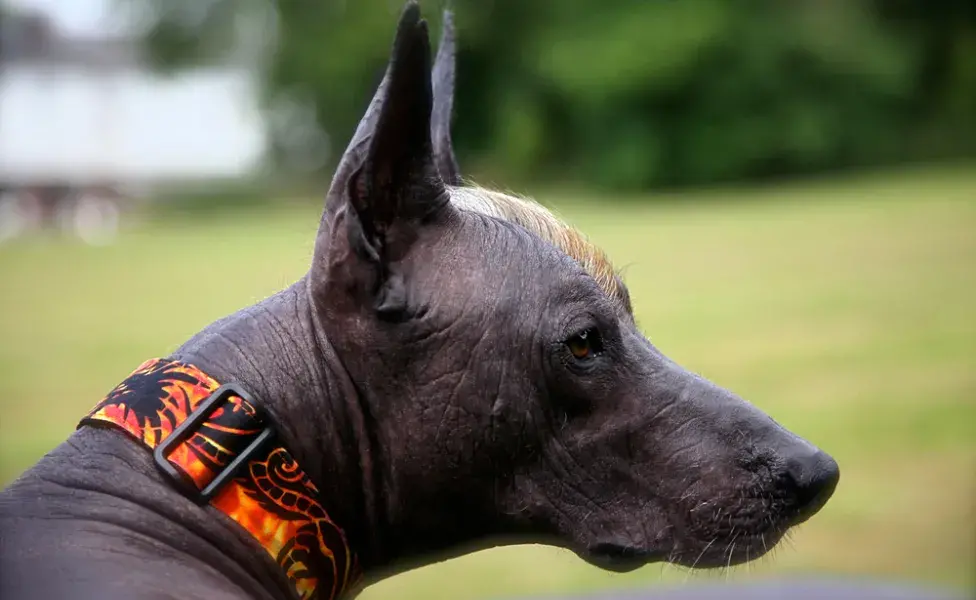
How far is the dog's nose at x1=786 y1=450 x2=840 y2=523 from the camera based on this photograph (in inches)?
115

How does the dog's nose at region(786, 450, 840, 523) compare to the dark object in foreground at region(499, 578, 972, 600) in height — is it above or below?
above

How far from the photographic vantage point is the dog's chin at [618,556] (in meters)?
2.96

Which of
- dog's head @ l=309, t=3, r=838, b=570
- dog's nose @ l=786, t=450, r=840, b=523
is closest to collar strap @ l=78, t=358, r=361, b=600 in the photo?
dog's head @ l=309, t=3, r=838, b=570

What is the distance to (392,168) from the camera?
9.26 ft

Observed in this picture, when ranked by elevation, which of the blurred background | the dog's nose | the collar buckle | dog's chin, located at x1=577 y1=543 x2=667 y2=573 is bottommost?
the blurred background

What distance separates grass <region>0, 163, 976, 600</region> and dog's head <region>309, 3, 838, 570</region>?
33cm

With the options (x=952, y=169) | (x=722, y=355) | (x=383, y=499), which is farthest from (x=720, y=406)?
(x=952, y=169)

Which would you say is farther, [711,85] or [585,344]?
[711,85]

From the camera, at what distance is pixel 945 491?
927 centimetres

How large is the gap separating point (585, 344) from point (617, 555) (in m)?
0.60

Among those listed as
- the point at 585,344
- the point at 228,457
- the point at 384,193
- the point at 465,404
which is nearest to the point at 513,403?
the point at 465,404

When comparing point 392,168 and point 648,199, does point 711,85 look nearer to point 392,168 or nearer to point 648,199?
point 648,199

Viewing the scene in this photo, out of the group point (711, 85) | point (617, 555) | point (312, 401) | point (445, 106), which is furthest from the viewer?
point (711, 85)

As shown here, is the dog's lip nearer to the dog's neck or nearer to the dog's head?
the dog's head
